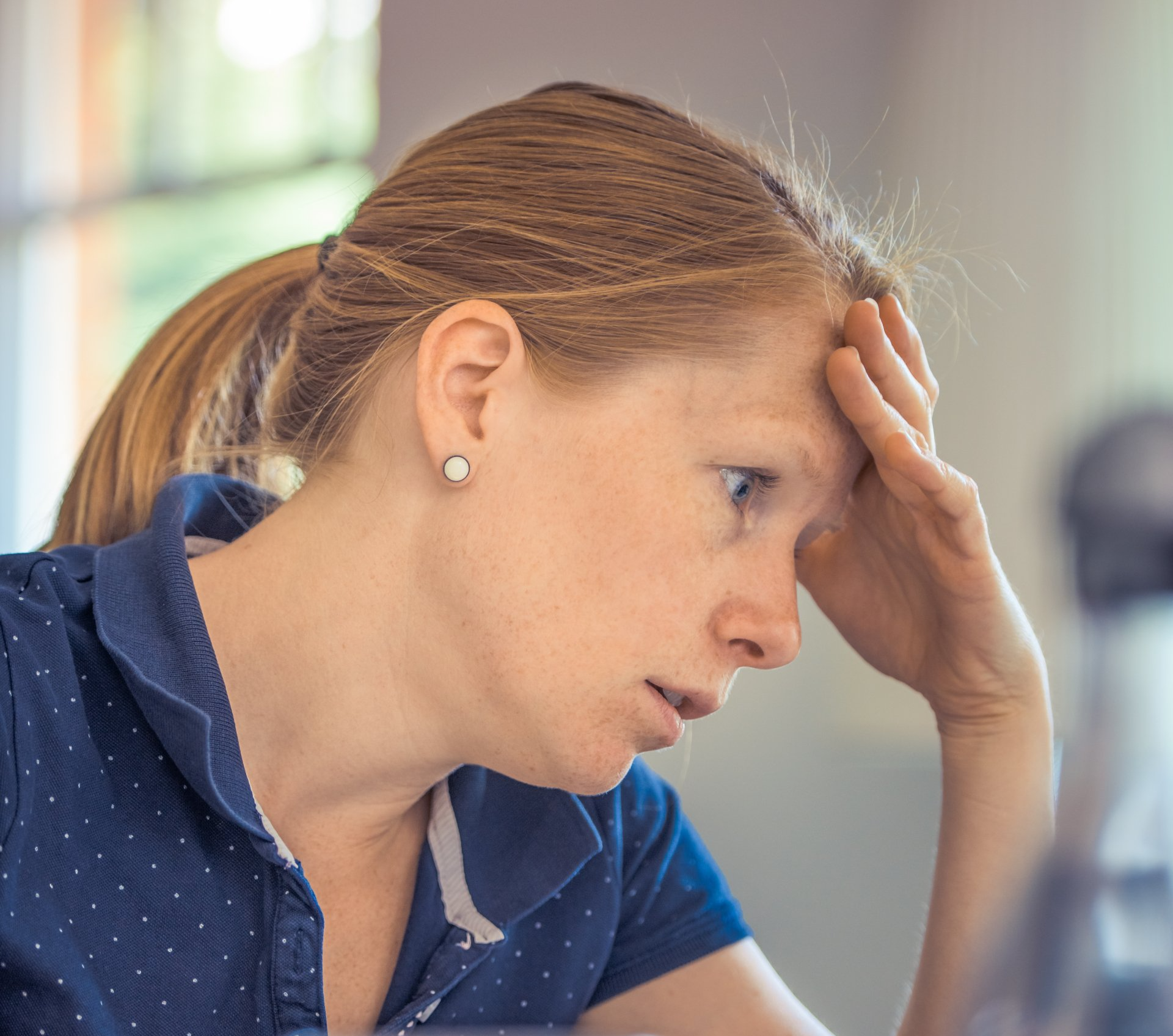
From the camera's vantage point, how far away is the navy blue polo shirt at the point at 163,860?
24.8 inches

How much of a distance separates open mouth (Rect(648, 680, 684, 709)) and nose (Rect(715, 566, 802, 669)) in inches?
1.9

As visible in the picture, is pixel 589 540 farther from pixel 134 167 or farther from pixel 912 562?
pixel 134 167

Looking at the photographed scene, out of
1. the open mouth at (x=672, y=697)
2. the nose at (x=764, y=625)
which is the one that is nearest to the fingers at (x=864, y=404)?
the nose at (x=764, y=625)

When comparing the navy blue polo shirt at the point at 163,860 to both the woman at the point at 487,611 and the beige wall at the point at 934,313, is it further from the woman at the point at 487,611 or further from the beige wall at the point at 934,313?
the beige wall at the point at 934,313

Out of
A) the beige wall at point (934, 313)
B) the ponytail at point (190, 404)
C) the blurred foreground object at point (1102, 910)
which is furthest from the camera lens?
the beige wall at point (934, 313)

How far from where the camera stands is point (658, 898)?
0.94 meters

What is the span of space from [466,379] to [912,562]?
1.37 ft

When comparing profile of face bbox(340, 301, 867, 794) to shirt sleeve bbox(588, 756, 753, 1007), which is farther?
shirt sleeve bbox(588, 756, 753, 1007)

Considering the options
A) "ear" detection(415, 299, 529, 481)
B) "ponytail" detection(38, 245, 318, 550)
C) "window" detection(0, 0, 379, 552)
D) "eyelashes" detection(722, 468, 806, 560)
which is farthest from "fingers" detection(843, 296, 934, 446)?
"window" detection(0, 0, 379, 552)

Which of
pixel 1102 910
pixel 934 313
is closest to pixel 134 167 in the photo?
pixel 934 313

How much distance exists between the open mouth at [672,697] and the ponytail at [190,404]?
423 millimetres

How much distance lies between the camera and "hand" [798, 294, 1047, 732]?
0.80 metres

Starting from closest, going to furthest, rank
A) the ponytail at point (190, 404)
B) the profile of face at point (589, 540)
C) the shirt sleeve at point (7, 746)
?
the shirt sleeve at point (7, 746)
the profile of face at point (589, 540)
the ponytail at point (190, 404)

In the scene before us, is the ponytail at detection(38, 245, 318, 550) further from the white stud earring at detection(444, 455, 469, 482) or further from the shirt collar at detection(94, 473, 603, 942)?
the white stud earring at detection(444, 455, 469, 482)
